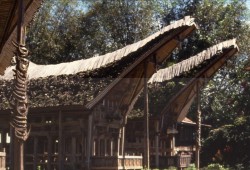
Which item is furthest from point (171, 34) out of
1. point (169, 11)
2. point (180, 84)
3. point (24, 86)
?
point (169, 11)

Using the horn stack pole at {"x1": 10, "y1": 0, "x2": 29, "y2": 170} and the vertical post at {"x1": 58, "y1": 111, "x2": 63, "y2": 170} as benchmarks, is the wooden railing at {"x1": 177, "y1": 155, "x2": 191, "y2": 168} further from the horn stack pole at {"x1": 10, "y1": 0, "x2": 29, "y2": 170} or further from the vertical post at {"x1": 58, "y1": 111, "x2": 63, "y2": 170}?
the horn stack pole at {"x1": 10, "y1": 0, "x2": 29, "y2": 170}

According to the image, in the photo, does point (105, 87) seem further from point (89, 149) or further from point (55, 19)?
point (55, 19)

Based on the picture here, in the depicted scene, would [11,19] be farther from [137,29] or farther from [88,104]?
[137,29]

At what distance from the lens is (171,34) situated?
16.7 metres

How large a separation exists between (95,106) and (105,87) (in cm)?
81

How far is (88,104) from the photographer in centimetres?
1750

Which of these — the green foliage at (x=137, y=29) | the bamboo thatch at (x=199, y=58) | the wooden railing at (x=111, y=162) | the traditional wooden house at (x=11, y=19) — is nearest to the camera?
the traditional wooden house at (x=11, y=19)

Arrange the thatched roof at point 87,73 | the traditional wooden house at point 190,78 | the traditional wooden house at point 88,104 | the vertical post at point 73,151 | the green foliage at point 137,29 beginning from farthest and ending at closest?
the green foliage at point 137,29
the traditional wooden house at point 190,78
the vertical post at point 73,151
the traditional wooden house at point 88,104
the thatched roof at point 87,73

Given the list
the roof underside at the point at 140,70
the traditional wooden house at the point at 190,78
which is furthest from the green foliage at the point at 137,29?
the roof underside at the point at 140,70

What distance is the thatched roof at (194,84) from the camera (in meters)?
19.3

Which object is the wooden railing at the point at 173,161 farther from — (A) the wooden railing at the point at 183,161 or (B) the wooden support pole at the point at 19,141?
(B) the wooden support pole at the point at 19,141

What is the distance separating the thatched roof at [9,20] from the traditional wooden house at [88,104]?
701cm

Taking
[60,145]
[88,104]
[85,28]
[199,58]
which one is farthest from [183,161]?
[85,28]

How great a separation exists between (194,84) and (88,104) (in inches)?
245
